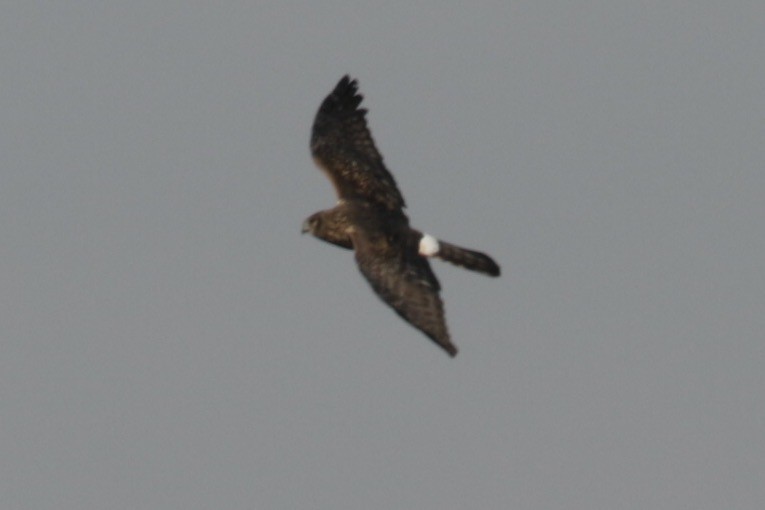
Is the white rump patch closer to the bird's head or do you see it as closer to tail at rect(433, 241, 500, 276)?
tail at rect(433, 241, 500, 276)

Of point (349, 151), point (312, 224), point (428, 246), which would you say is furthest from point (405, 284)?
point (349, 151)

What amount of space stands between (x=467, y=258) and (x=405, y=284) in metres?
1.35

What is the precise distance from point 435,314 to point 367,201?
108 inches

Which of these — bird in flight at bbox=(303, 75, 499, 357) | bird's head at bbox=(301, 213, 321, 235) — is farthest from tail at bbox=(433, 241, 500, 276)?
bird's head at bbox=(301, 213, 321, 235)

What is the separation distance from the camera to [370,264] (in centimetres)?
2100

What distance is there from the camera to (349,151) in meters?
23.1

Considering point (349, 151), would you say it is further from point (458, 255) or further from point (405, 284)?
point (405, 284)

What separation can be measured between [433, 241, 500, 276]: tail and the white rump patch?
4cm

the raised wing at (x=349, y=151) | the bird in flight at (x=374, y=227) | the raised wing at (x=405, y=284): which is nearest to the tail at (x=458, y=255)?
the bird in flight at (x=374, y=227)

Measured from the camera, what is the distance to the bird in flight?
20.4m

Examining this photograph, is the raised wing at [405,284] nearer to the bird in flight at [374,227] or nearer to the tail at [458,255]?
the bird in flight at [374,227]

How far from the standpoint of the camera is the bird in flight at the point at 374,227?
20359 mm

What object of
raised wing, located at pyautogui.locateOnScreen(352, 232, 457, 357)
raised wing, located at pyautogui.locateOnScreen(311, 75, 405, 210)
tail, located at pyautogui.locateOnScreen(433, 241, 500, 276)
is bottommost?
raised wing, located at pyautogui.locateOnScreen(352, 232, 457, 357)

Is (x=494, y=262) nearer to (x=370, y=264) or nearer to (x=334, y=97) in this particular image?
(x=370, y=264)
